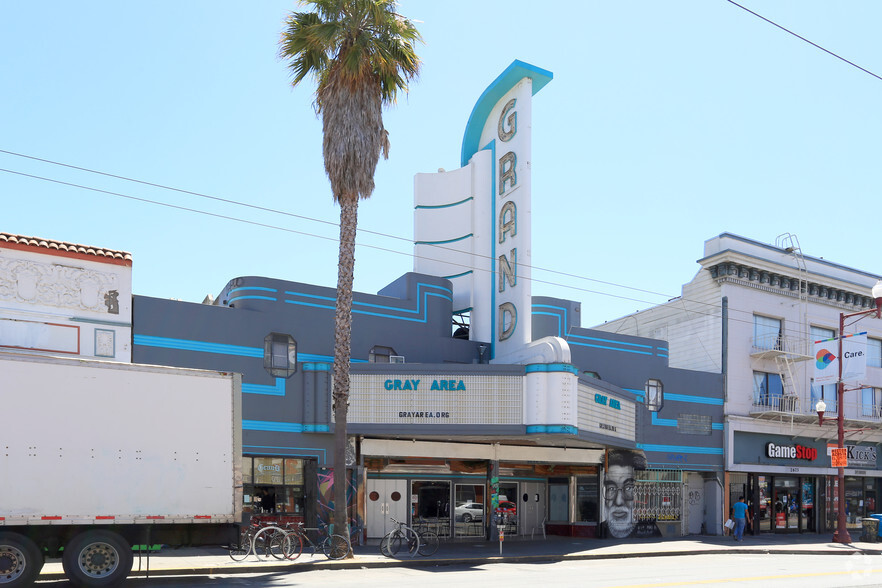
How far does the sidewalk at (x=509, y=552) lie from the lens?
18.0 meters

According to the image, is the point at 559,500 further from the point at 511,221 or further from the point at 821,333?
the point at 821,333

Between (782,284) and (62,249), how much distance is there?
2812 cm

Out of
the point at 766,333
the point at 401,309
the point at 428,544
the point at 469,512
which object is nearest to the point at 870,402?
the point at 766,333

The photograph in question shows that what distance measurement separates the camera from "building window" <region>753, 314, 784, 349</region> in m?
35.1

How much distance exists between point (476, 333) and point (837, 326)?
741 inches

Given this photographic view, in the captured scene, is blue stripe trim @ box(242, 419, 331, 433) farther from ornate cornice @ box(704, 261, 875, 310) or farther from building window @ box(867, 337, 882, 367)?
building window @ box(867, 337, 882, 367)

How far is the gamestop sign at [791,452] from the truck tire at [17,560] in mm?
29266

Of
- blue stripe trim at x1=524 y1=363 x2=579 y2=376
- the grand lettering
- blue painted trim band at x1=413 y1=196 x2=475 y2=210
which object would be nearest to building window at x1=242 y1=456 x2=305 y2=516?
blue stripe trim at x1=524 y1=363 x2=579 y2=376

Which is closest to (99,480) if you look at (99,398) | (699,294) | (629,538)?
(99,398)

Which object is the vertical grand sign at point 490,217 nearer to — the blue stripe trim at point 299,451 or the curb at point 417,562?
the curb at point 417,562

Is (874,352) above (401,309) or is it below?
below

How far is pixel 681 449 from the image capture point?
3259cm

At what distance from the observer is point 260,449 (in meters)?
23.7

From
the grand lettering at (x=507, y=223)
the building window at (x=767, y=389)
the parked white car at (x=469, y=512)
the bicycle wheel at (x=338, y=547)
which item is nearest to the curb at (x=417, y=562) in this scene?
the bicycle wheel at (x=338, y=547)
